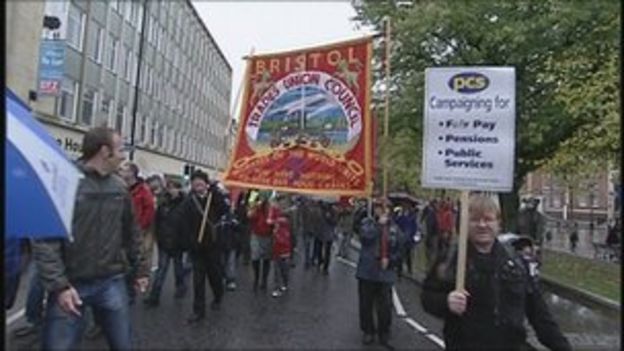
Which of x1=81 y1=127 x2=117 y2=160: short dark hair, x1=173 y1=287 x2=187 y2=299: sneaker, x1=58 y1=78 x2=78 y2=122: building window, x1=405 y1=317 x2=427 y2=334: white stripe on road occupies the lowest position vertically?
x1=405 y1=317 x2=427 y2=334: white stripe on road

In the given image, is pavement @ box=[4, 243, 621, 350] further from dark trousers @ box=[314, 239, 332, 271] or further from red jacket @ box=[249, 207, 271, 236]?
dark trousers @ box=[314, 239, 332, 271]

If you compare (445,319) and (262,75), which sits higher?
(262,75)

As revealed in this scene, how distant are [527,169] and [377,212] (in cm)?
1878

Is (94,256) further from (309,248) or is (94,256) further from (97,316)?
(309,248)

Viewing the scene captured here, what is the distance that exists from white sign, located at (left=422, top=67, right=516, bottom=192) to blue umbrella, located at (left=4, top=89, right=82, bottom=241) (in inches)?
95.3

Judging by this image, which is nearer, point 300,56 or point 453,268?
point 453,268

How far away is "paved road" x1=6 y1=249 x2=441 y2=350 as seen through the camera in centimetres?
904

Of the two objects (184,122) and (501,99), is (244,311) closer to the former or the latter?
(501,99)

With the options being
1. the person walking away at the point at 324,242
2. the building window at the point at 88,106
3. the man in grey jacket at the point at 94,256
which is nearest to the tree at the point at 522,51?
the person walking away at the point at 324,242

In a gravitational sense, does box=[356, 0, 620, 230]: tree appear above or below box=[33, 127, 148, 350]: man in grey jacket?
above

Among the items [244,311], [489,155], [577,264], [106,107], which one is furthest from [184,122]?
[489,155]

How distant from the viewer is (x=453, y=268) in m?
4.81

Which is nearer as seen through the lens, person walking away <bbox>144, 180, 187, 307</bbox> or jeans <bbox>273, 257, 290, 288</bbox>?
person walking away <bbox>144, 180, 187, 307</bbox>

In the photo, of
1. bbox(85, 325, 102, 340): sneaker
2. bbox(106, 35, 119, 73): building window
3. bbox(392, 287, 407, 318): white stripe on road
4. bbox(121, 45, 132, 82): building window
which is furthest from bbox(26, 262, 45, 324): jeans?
bbox(121, 45, 132, 82): building window
